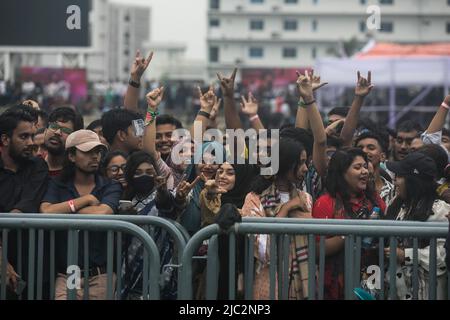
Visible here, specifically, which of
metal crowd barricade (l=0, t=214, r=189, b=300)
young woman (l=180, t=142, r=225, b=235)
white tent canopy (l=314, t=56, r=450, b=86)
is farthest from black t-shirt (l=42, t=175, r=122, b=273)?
white tent canopy (l=314, t=56, r=450, b=86)

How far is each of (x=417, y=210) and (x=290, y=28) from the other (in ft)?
306

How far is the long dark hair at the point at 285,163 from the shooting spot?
19.5ft

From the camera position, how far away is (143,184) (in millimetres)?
6172

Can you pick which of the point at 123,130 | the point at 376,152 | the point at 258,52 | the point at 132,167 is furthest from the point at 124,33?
the point at 132,167

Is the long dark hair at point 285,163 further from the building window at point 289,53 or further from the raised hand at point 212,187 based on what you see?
the building window at point 289,53

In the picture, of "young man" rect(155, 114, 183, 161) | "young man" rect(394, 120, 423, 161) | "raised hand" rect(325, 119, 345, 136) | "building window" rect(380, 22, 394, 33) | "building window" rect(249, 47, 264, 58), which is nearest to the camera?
"young man" rect(155, 114, 183, 161)

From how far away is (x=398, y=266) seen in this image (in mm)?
5281

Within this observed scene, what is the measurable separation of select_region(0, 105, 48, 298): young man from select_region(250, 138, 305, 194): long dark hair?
126 centimetres

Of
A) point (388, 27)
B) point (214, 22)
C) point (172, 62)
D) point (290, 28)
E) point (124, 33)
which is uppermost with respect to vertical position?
point (214, 22)

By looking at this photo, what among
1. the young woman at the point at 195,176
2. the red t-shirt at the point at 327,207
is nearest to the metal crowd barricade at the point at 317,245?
the red t-shirt at the point at 327,207

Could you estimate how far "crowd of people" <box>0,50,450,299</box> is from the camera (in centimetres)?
532

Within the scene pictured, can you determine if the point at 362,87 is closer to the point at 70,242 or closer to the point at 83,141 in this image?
the point at 83,141

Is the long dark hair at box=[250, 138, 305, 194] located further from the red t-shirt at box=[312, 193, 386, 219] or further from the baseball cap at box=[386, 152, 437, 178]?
the baseball cap at box=[386, 152, 437, 178]

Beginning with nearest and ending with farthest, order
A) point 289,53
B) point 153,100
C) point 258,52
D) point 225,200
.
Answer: point 225,200 → point 153,100 → point 258,52 → point 289,53
